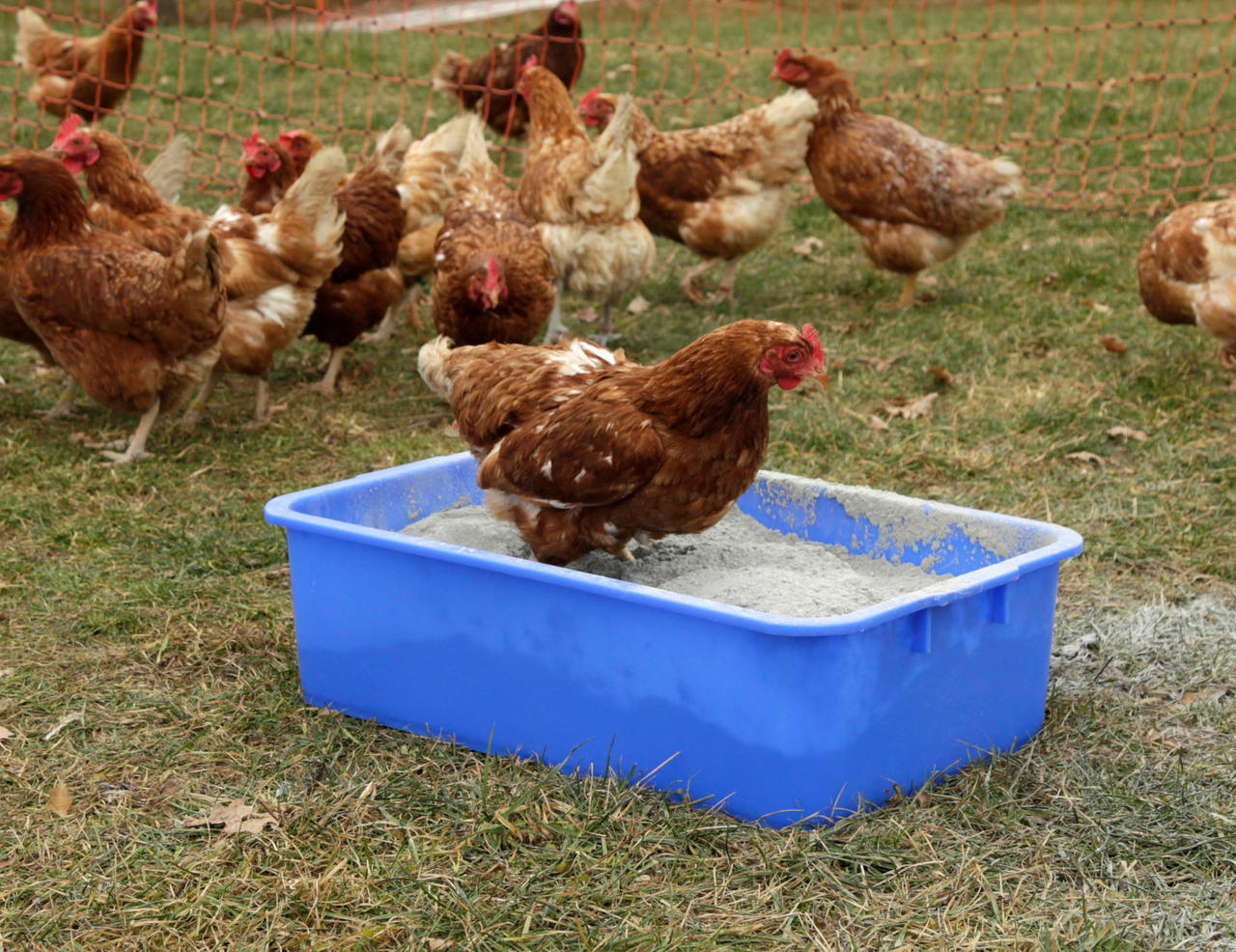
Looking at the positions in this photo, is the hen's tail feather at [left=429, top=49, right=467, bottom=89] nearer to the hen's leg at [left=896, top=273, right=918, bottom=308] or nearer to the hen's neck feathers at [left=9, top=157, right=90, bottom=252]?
the hen's leg at [left=896, top=273, right=918, bottom=308]

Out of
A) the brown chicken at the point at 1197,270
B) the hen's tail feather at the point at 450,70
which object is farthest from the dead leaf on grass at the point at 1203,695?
the hen's tail feather at the point at 450,70

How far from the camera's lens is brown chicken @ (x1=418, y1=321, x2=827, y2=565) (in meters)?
2.80

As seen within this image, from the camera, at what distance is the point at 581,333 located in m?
6.64

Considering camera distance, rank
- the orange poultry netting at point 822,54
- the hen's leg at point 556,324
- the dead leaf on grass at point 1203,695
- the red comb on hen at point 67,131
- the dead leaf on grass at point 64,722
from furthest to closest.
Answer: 1. the orange poultry netting at point 822,54
2. the hen's leg at point 556,324
3. the red comb on hen at point 67,131
4. the dead leaf on grass at point 1203,695
5. the dead leaf on grass at point 64,722

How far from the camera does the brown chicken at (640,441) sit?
9.20 ft

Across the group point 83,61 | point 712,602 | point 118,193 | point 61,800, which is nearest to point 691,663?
point 712,602

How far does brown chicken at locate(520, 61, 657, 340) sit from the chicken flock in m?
0.01

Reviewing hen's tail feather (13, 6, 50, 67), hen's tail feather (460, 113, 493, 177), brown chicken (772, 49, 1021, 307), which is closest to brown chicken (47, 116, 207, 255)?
hen's tail feather (460, 113, 493, 177)

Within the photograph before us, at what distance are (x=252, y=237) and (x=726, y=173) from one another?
2.69 m

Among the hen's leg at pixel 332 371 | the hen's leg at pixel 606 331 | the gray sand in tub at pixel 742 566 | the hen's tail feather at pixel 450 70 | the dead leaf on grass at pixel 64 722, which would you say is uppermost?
the hen's tail feather at pixel 450 70

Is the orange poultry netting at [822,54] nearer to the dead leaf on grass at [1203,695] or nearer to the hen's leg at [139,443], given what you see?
the hen's leg at [139,443]

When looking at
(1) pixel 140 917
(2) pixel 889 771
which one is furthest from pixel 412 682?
(2) pixel 889 771

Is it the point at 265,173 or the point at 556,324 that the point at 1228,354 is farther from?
the point at 265,173

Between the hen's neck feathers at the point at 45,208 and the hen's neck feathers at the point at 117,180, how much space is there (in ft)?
1.30
